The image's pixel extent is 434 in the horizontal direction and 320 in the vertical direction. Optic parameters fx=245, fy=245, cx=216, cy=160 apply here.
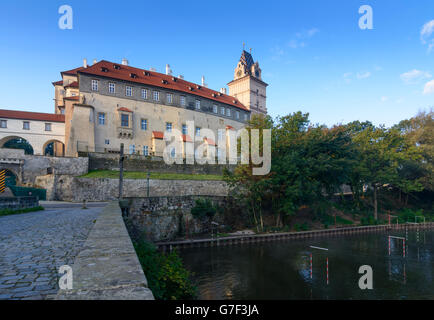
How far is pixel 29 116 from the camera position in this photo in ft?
136

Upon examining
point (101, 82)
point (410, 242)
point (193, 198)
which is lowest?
point (410, 242)

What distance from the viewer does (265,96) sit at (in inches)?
2680

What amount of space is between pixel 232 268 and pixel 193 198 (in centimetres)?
942

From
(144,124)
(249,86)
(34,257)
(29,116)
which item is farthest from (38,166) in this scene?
(249,86)

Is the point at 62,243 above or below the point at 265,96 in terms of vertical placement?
below

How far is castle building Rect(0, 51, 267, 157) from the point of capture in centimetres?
3725

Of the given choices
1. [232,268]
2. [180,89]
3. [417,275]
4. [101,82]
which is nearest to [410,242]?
[417,275]

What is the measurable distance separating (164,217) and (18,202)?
1106 cm

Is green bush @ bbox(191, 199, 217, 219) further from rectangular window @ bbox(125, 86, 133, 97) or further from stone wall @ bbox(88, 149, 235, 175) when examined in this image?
rectangular window @ bbox(125, 86, 133, 97)

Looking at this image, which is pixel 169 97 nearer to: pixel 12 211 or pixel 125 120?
pixel 125 120

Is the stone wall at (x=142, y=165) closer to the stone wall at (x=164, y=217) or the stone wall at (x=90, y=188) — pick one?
the stone wall at (x=90, y=188)

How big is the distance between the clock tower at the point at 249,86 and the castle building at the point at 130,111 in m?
9.06

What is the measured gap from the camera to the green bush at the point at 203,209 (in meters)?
24.7
